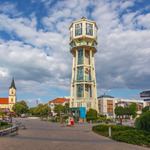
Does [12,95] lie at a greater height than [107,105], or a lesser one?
greater

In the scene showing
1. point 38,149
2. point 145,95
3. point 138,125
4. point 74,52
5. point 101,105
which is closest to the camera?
point 38,149

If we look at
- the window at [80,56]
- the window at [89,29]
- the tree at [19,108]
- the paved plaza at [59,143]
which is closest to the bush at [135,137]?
the paved plaza at [59,143]

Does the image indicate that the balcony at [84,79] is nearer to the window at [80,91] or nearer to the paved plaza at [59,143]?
the window at [80,91]

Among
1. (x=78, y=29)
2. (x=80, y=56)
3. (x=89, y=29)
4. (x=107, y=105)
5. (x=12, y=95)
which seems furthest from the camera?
(x=12, y=95)

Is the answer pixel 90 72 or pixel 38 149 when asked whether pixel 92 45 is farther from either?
pixel 38 149

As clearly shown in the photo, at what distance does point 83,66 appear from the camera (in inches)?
2436

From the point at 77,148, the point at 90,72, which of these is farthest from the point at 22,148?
the point at 90,72

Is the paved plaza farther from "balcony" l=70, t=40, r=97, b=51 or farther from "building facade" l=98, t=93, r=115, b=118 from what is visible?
"building facade" l=98, t=93, r=115, b=118

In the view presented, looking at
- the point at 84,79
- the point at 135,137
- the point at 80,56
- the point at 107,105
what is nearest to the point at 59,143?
the point at 135,137

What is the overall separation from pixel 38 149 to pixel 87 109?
Result: 4921 cm

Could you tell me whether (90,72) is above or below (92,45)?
below

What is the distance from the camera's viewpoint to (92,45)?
6300cm

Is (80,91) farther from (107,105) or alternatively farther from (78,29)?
(107,105)

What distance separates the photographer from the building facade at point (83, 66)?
199 ft
